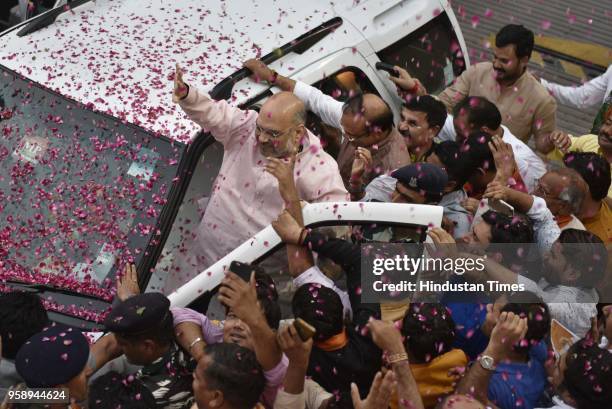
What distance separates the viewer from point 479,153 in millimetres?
5609

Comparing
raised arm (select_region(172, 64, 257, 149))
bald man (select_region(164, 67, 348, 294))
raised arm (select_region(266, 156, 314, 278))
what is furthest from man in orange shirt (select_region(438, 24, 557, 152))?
raised arm (select_region(266, 156, 314, 278))

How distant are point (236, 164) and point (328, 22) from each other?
54.8 inches

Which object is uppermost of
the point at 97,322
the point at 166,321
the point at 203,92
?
the point at 203,92

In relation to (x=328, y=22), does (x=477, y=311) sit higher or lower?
lower

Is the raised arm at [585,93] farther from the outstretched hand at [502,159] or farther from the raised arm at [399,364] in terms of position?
the raised arm at [399,364]

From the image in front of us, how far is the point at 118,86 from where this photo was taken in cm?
534

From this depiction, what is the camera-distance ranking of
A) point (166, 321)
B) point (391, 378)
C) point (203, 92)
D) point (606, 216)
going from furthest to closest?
point (606, 216) → point (203, 92) → point (166, 321) → point (391, 378)

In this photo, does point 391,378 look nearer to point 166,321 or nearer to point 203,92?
point 166,321

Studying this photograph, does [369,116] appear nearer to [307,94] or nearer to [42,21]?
[307,94]

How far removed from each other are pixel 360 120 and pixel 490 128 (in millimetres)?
824

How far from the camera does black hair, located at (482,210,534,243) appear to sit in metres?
4.93

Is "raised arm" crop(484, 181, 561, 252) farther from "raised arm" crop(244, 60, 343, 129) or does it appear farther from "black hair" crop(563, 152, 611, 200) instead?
"raised arm" crop(244, 60, 343, 129)

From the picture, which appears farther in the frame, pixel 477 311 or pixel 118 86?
pixel 118 86

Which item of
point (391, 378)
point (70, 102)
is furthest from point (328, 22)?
point (391, 378)
